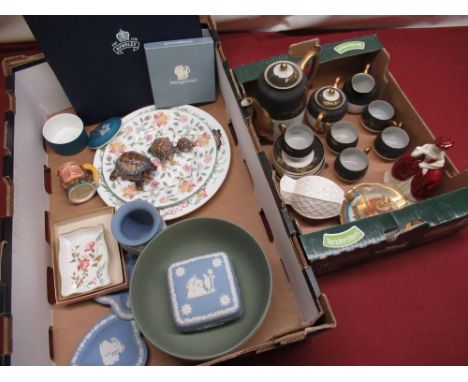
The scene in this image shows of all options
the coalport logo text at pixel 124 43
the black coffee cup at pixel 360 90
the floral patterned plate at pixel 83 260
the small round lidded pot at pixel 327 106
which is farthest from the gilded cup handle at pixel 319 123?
the floral patterned plate at pixel 83 260

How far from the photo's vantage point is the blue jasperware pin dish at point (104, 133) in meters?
0.83

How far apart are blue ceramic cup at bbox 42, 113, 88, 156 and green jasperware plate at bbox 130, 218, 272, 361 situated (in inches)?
13.6

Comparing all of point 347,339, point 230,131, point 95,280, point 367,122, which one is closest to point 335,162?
point 367,122

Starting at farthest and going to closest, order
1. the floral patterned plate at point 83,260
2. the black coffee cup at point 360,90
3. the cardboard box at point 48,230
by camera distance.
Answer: the black coffee cup at point 360,90 → the floral patterned plate at point 83,260 → the cardboard box at point 48,230

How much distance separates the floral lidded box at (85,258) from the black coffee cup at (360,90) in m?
0.65

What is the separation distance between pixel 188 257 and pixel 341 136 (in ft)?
1.56

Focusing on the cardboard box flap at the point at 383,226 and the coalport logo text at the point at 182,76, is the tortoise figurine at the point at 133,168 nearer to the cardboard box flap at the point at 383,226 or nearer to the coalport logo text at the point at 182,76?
the coalport logo text at the point at 182,76

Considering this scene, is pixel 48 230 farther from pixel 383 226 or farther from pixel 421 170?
pixel 421 170

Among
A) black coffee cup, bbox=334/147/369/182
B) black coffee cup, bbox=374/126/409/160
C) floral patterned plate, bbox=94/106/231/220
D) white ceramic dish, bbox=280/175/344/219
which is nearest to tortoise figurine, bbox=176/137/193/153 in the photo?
floral patterned plate, bbox=94/106/231/220

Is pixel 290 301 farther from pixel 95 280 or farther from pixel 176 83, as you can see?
pixel 176 83

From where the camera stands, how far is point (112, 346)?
648mm

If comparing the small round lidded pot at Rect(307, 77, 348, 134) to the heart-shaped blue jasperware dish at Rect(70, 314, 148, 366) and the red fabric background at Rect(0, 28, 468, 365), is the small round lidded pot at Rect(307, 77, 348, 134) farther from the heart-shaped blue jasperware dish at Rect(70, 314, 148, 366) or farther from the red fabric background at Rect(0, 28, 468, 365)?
the heart-shaped blue jasperware dish at Rect(70, 314, 148, 366)

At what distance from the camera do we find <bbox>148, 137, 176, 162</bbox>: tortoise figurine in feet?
2.68

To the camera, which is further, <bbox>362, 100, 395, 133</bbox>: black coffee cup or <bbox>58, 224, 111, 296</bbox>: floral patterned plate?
<bbox>362, 100, 395, 133</bbox>: black coffee cup
